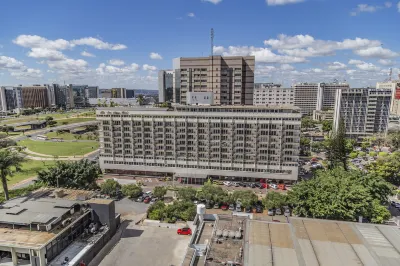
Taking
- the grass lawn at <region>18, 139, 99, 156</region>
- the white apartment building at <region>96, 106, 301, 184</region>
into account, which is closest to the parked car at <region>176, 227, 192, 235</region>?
the white apartment building at <region>96, 106, 301, 184</region>

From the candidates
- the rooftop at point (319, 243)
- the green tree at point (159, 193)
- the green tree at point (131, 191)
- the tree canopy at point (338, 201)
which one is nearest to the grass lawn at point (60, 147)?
the green tree at point (131, 191)

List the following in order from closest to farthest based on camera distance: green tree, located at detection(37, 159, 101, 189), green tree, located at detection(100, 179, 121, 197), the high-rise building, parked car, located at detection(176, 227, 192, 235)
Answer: parked car, located at detection(176, 227, 192, 235), green tree, located at detection(37, 159, 101, 189), green tree, located at detection(100, 179, 121, 197), the high-rise building

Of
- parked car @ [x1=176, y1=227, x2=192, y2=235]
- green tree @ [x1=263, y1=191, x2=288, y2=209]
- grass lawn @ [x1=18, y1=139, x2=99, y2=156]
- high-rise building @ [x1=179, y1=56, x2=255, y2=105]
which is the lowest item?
parked car @ [x1=176, y1=227, x2=192, y2=235]

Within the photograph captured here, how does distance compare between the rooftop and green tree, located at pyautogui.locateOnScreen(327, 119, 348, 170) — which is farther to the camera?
green tree, located at pyautogui.locateOnScreen(327, 119, 348, 170)

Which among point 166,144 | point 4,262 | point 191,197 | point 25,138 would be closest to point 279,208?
point 191,197

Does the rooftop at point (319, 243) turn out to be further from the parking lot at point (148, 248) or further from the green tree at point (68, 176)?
the green tree at point (68, 176)

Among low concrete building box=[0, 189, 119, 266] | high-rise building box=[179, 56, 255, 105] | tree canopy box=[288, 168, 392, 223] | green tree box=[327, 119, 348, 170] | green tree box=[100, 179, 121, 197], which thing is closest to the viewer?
low concrete building box=[0, 189, 119, 266]

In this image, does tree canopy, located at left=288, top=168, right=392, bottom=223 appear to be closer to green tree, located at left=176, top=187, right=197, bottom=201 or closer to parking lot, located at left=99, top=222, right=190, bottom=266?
parking lot, located at left=99, top=222, right=190, bottom=266

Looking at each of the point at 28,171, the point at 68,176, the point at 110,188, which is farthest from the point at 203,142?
the point at 28,171

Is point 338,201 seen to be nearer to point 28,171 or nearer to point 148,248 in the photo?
point 148,248
